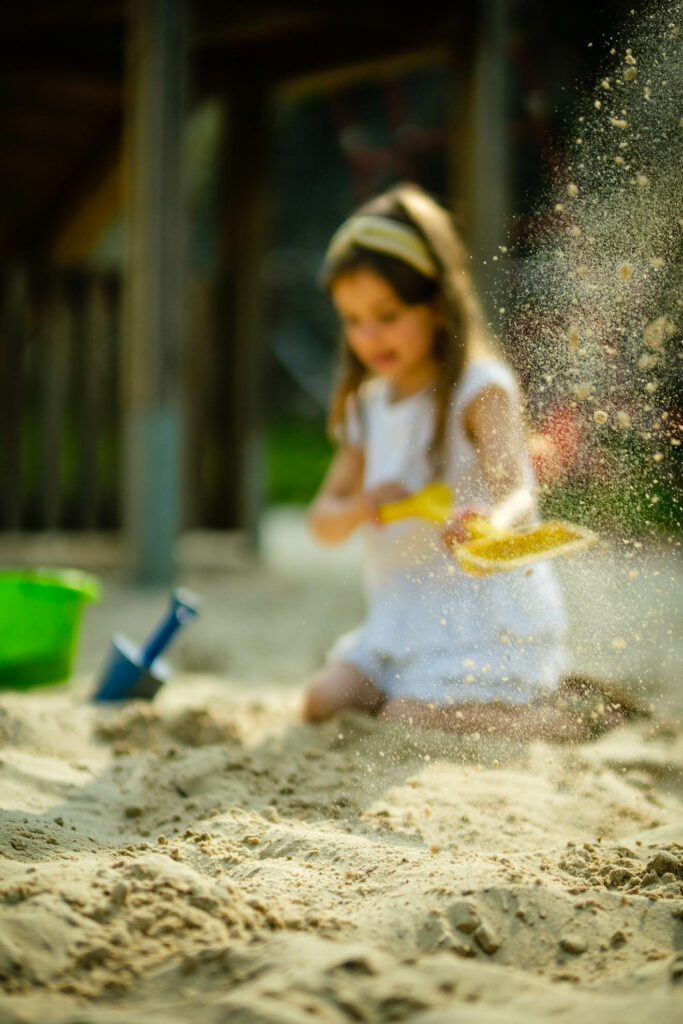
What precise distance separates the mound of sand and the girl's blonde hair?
80 centimetres

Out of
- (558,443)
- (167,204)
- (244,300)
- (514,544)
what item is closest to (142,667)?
(514,544)

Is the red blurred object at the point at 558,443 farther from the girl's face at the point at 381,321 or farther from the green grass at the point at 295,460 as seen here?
the green grass at the point at 295,460

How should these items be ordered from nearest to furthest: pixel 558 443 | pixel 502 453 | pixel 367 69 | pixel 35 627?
pixel 558 443 < pixel 502 453 < pixel 35 627 < pixel 367 69

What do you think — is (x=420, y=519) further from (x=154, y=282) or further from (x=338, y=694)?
(x=154, y=282)

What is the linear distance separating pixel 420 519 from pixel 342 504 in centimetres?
24

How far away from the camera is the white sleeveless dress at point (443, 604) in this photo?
6.56 feet

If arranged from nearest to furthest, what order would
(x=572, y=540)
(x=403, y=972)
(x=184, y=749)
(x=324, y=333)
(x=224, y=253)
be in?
(x=403, y=972), (x=572, y=540), (x=184, y=749), (x=224, y=253), (x=324, y=333)

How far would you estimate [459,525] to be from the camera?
5.53 feet

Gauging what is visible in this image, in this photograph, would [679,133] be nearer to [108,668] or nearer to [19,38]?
[108,668]

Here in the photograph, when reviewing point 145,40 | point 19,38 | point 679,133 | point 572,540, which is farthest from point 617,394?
point 19,38

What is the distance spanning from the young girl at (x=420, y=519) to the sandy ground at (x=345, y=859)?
0.48ft

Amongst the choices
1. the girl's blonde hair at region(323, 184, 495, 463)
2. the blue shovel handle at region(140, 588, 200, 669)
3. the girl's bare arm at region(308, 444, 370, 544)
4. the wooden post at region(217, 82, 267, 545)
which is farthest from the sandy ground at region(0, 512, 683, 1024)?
the wooden post at region(217, 82, 267, 545)

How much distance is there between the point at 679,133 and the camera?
140 cm

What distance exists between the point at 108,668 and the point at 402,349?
94 cm
